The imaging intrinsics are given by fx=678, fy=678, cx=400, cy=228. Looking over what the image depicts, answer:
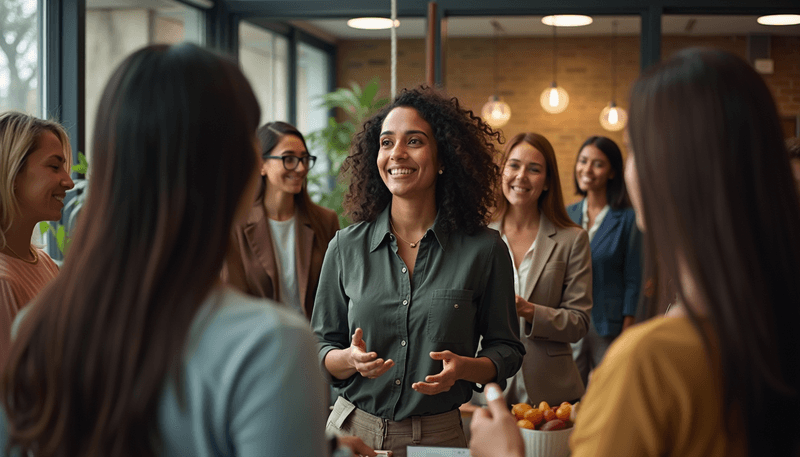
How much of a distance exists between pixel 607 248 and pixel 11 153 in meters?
2.55

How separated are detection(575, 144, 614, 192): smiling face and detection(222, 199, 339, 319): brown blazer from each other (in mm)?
1426

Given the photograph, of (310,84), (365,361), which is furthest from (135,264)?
(310,84)

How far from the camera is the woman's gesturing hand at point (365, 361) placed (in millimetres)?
1497

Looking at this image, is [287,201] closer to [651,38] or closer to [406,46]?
[651,38]

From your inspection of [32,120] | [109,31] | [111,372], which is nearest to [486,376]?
[111,372]

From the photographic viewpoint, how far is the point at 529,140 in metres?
2.76

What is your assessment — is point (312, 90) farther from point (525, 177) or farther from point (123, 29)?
point (525, 177)

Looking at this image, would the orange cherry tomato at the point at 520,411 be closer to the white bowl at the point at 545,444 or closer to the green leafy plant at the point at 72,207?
the white bowl at the point at 545,444

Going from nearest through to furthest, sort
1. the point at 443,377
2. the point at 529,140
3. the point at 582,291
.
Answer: the point at 443,377
the point at 582,291
the point at 529,140

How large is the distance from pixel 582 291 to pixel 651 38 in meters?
2.65

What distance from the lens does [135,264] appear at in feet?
2.28

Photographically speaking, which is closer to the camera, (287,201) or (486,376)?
(486,376)

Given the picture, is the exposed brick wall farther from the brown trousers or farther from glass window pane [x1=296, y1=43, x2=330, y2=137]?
the brown trousers

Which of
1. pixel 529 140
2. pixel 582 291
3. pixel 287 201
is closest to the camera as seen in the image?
pixel 582 291
